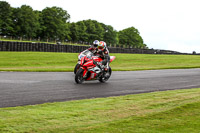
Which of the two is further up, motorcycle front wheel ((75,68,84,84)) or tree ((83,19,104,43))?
tree ((83,19,104,43))

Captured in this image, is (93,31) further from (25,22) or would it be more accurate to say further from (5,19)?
(5,19)

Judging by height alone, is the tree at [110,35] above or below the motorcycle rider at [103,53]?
above

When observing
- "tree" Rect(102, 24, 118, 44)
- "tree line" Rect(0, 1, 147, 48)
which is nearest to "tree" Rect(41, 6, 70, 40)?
"tree line" Rect(0, 1, 147, 48)

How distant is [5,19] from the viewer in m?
73.5

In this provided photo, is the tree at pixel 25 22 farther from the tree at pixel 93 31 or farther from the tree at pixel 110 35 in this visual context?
the tree at pixel 110 35

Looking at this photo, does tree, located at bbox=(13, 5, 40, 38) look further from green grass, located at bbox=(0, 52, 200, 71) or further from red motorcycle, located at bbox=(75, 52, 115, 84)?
red motorcycle, located at bbox=(75, 52, 115, 84)

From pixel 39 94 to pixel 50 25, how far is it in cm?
8008

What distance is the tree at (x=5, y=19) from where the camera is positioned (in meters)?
72.1

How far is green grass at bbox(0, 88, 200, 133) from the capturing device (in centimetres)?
456

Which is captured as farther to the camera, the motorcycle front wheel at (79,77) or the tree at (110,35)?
the tree at (110,35)

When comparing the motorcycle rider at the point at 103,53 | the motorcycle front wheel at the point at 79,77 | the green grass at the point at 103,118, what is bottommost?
the green grass at the point at 103,118

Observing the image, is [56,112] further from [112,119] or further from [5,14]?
[5,14]

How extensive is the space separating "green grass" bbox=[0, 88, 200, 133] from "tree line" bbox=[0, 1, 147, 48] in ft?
221

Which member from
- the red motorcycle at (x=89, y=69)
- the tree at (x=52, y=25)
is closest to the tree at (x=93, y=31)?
the tree at (x=52, y=25)
